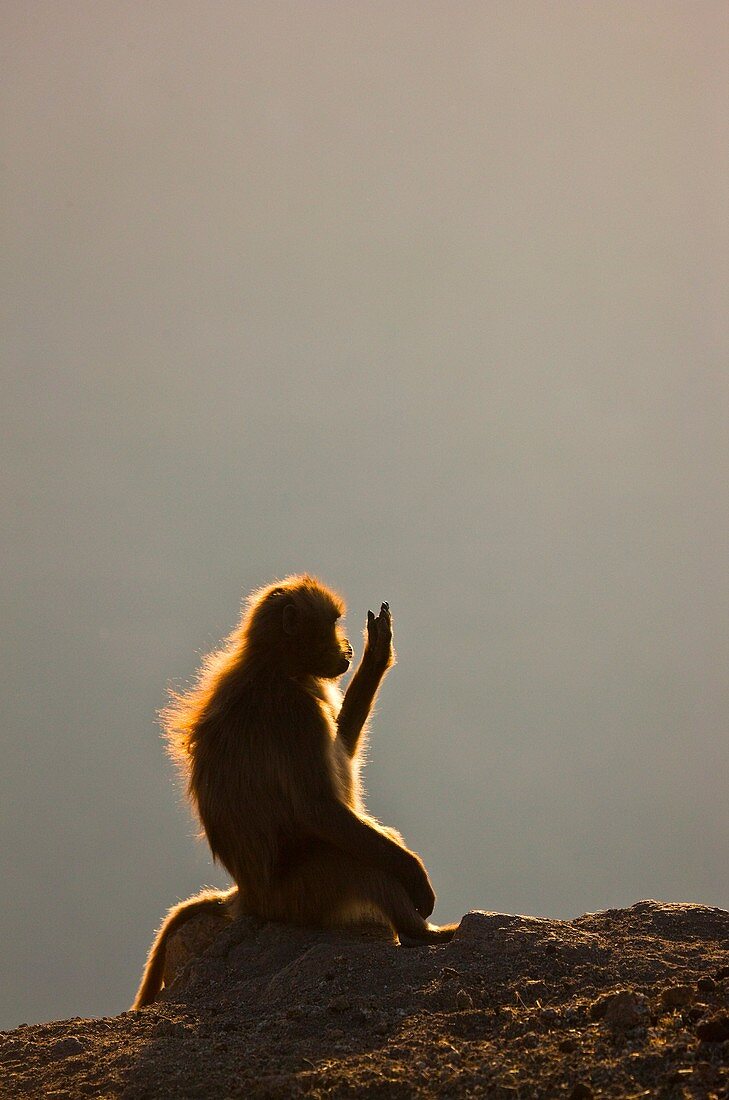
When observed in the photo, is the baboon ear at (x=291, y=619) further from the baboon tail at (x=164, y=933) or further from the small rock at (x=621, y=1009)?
the small rock at (x=621, y=1009)

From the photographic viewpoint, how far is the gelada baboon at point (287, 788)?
23.4 ft

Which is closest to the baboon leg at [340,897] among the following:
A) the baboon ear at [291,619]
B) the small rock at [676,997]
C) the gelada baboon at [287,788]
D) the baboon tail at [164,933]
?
the gelada baboon at [287,788]

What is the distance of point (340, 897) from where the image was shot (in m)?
7.15

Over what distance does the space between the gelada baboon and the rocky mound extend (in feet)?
0.97

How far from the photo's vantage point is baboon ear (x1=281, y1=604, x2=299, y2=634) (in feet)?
25.9

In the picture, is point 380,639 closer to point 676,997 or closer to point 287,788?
point 287,788

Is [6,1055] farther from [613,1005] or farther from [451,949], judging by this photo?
[613,1005]

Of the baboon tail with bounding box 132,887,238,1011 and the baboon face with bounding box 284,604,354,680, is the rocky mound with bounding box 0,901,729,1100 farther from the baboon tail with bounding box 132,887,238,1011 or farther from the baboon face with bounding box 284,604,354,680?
the baboon face with bounding box 284,604,354,680

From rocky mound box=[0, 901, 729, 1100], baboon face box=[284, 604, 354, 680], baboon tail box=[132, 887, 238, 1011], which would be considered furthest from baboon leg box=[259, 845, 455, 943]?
baboon face box=[284, 604, 354, 680]

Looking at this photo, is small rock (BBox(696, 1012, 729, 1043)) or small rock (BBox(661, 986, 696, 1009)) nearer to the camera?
small rock (BBox(696, 1012, 729, 1043))

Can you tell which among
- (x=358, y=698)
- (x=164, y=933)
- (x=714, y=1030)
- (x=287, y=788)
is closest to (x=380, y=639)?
(x=358, y=698)

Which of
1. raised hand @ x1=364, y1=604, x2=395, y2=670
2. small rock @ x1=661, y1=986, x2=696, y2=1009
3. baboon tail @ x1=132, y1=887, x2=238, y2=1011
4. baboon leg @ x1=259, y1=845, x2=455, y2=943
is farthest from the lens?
raised hand @ x1=364, y1=604, x2=395, y2=670

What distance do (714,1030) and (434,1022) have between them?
1.30 meters

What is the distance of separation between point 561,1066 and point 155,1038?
213 centimetres
